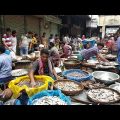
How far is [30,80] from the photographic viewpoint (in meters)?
4.18

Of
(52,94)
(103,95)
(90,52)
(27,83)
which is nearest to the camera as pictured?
(52,94)

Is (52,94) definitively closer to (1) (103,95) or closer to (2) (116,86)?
(1) (103,95)

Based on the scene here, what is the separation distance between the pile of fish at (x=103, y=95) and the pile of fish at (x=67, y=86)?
0.34m

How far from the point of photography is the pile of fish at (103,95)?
140 inches

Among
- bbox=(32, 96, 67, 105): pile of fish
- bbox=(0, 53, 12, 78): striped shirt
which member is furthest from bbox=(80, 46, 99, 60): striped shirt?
bbox=(32, 96, 67, 105): pile of fish

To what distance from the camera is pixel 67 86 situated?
4105mm

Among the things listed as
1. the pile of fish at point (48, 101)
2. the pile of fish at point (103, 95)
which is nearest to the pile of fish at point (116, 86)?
the pile of fish at point (103, 95)

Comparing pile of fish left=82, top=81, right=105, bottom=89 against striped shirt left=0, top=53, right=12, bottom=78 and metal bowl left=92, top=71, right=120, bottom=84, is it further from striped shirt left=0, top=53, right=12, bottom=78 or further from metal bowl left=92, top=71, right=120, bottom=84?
striped shirt left=0, top=53, right=12, bottom=78

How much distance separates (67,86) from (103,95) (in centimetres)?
77

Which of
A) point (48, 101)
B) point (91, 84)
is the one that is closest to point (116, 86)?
point (91, 84)
